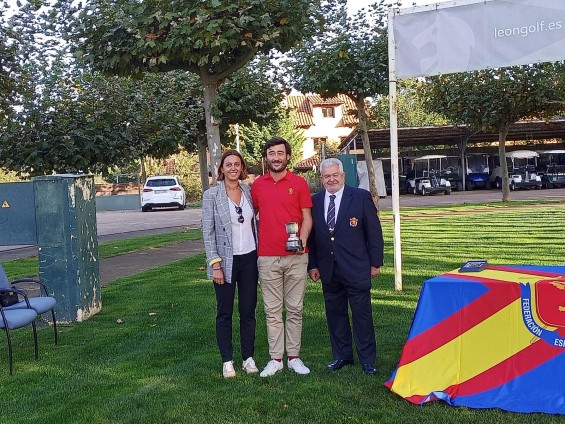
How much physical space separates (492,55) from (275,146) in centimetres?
332

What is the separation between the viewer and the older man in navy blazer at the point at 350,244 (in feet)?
18.1

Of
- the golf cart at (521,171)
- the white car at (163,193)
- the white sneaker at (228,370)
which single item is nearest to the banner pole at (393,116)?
the white sneaker at (228,370)

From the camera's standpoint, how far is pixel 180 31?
8.62 m

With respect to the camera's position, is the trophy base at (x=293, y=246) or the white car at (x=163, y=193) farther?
the white car at (x=163, y=193)

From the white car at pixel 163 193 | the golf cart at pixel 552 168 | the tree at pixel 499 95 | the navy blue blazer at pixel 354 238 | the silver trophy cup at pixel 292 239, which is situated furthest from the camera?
the golf cart at pixel 552 168

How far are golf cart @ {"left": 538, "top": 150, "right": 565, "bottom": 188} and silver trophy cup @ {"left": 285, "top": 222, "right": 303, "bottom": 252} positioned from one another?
130ft

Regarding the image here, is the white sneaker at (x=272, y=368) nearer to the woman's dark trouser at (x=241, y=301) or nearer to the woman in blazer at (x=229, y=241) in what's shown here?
the woman in blazer at (x=229, y=241)

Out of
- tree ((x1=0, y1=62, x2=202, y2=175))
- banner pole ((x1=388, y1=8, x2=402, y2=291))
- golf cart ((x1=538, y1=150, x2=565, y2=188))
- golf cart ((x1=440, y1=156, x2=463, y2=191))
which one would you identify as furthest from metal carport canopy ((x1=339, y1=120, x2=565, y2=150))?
banner pole ((x1=388, y1=8, x2=402, y2=291))

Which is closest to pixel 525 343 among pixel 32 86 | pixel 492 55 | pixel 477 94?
pixel 492 55

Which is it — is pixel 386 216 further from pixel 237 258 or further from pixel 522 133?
pixel 522 133

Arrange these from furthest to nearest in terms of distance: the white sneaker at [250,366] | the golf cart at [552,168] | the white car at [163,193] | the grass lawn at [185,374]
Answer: the golf cart at [552,168], the white car at [163,193], the white sneaker at [250,366], the grass lawn at [185,374]

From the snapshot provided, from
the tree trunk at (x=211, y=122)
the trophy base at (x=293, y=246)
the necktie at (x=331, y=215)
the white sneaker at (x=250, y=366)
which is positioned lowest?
the white sneaker at (x=250, y=366)

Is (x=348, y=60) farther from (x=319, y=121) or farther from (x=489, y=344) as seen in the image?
(x=319, y=121)

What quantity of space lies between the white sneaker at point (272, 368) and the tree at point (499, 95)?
20.2 meters
